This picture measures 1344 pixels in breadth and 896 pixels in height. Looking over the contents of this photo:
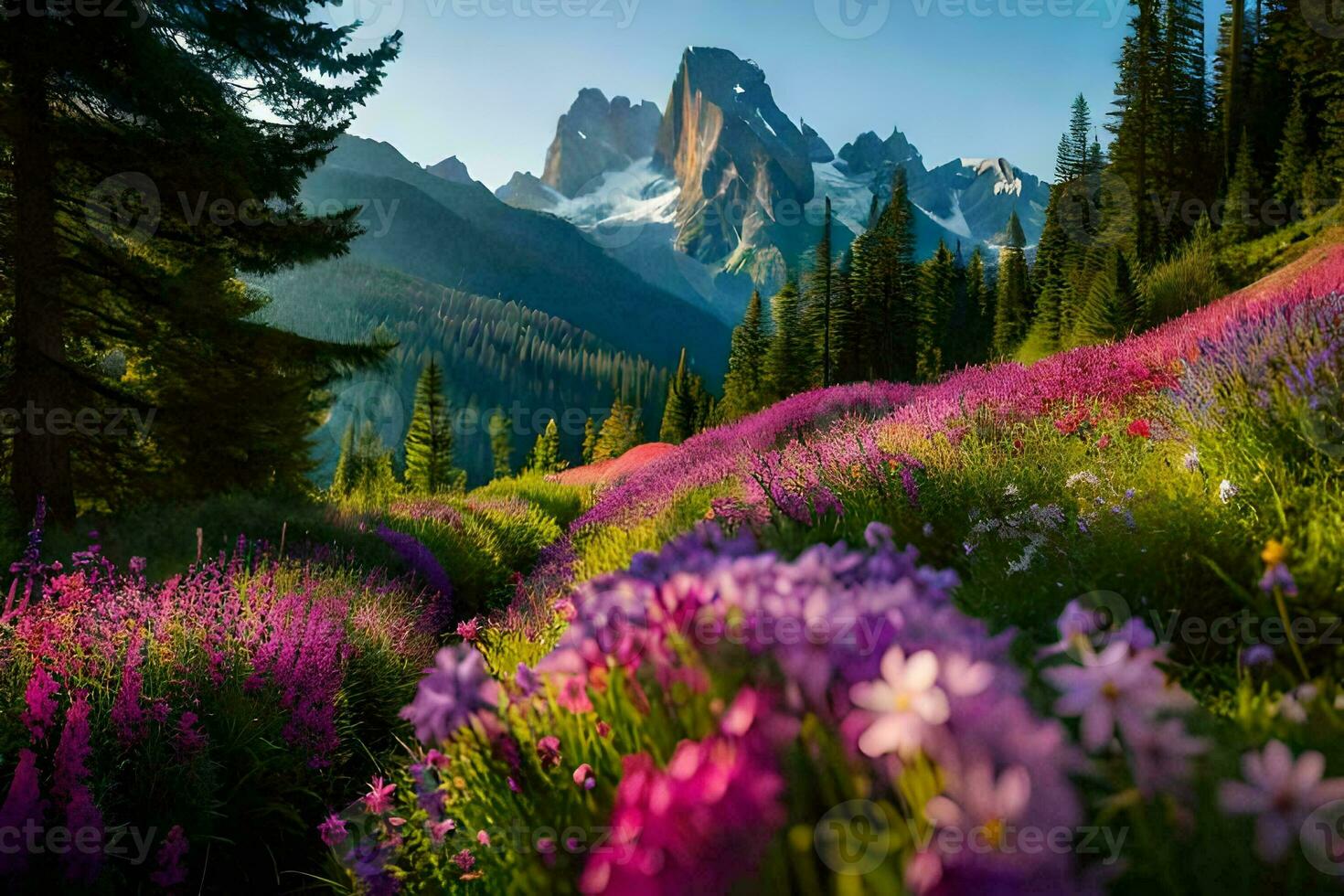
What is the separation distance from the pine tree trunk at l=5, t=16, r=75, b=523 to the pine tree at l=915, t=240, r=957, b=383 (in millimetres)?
51643

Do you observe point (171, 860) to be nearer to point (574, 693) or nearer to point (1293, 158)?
point (574, 693)

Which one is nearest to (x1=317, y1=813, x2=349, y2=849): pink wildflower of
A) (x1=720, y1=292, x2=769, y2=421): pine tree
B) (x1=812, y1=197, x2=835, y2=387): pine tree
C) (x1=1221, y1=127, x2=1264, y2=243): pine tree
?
(x1=1221, y1=127, x2=1264, y2=243): pine tree

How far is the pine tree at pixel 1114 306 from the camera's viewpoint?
19984mm

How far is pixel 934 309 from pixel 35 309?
59842 mm

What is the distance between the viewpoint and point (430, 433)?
5597cm

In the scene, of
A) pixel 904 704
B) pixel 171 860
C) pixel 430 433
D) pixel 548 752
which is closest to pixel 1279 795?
pixel 904 704

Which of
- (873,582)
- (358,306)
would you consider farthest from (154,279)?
(358,306)

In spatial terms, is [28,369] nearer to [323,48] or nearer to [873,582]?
[323,48]

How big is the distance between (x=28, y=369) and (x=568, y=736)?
1067 cm

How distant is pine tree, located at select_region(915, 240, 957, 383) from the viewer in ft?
185

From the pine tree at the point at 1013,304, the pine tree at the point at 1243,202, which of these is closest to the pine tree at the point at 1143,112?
the pine tree at the point at 1243,202

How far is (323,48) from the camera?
1084 centimetres

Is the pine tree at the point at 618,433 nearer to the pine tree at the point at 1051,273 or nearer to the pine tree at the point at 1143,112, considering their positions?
the pine tree at the point at 1051,273

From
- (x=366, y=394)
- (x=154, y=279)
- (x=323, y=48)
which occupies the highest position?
(x=323, y=48)
